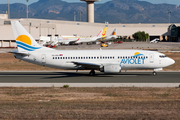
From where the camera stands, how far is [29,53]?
1323 inches

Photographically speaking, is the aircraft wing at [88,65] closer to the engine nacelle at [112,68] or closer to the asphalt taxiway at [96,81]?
the engine nacelle at [112,68]

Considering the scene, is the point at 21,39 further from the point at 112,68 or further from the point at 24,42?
the point at 112,68

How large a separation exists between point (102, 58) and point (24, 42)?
1027 cm

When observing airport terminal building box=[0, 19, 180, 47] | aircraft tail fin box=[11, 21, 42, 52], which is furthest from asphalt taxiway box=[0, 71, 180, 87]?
airport terminal building box=[0, 19, 180, 47]

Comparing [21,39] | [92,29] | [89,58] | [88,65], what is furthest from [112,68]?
[92,29]

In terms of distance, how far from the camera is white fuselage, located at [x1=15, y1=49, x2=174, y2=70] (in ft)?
107

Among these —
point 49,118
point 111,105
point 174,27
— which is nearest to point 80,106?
point 111,105

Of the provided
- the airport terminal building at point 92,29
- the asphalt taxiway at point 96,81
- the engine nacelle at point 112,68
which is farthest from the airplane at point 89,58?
the airport terminal building at point 92,29

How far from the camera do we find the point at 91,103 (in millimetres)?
17797

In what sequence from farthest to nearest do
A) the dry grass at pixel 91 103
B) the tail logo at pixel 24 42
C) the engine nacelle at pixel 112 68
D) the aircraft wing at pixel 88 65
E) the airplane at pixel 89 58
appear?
the tail logo at pixel 24 42 → the airplane at pixel 89 58 → the aircraft wing at pixel 88 65 → the engine nacelle at pixel 112 68 → the dry grass at pixel 91 103

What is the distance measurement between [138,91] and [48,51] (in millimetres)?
15732

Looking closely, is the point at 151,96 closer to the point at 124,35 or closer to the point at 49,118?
the point at 49,118

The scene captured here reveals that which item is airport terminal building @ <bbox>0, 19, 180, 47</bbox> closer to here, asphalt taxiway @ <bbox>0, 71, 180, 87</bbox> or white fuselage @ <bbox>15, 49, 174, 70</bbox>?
white fuselage @ <bbox>15, 49, 174, 70</bbox>

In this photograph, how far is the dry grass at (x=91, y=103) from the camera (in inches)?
579
